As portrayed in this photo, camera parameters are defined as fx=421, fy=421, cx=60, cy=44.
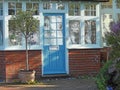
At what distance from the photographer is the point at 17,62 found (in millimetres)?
15859

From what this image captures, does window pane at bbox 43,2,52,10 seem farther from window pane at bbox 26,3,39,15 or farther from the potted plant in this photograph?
the potted plant

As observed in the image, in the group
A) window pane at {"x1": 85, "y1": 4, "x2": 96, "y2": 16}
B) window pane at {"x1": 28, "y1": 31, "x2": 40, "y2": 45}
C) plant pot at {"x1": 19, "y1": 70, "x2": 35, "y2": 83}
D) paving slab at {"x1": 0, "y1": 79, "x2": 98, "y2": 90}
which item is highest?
window pane at {"x1": 85, "y1": 4, "x2": 96, "y2": 16}

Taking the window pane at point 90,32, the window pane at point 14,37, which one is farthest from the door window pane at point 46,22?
the window pane at point 90,32

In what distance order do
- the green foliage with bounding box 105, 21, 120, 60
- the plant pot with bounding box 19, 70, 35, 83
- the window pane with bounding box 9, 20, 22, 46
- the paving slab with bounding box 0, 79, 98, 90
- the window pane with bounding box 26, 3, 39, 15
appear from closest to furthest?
the green foliage with bounding box 105, 21, 120, 60 < the paving slab with bounding box 0, 79, 98, 90 < the plant pot with bounding box 19, 70, 35, 83 < the window pane with bounding box 9, 20, 22, 46 < the window pane with bounding box 26, 3, 39, 15

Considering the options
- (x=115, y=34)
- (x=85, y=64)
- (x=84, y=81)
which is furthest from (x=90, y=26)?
(x=115, y=34)

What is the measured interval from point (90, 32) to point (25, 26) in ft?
10.8

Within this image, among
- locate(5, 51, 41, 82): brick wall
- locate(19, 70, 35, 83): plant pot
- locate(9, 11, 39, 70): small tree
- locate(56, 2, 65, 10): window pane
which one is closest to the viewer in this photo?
locate(9, 11, 39, 70): small tree

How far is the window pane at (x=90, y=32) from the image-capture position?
16766mm

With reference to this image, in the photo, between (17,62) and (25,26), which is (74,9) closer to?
(25,26)

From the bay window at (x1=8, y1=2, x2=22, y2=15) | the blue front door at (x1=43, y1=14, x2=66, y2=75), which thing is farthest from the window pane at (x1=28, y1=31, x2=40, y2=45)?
the bay window at (x1=8, y1=2, x2=22, y2=15)

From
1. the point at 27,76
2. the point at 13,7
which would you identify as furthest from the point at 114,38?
the point at 13,7

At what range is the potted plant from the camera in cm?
1454

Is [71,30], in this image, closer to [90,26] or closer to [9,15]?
[90,26]

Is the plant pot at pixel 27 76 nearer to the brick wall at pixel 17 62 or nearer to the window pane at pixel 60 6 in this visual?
the brick wall at pixel 17 62
